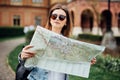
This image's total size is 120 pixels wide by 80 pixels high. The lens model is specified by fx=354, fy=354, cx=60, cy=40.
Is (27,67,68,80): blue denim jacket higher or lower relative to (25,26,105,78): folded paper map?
lower

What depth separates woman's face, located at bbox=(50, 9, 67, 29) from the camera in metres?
2.88

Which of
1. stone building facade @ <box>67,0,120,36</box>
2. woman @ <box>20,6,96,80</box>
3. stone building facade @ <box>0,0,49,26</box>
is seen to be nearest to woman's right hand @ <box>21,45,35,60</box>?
woman @ <box>20,6,96,80</box>

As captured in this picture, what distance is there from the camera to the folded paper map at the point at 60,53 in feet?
8.66

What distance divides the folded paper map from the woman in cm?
6

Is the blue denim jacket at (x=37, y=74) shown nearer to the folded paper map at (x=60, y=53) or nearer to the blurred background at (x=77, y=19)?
the folded paper map at (x=60, y=53)

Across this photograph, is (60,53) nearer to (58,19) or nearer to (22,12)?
(58,19)

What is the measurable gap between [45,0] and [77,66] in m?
31.2

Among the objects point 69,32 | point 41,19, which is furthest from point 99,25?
point 69,32

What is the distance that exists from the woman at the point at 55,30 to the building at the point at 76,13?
77.8 feet

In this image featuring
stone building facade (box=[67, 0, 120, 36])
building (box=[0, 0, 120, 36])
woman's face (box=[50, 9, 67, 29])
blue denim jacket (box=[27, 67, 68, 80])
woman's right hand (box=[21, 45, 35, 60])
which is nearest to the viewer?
woman's right hand (box=[21, 45, 35, 60])

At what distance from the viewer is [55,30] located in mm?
2875

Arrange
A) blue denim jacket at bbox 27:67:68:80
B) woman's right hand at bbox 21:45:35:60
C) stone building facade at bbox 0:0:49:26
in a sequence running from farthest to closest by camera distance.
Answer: stone building facade at bbox 0:0:49:26, blue denim jacket at bbox 27:67:68:80, woman's right hand at bbox 21:45:35:60

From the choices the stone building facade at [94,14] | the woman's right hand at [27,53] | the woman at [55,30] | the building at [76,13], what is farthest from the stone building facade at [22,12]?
the woman's right hand at [27,53]

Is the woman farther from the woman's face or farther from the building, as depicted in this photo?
the building
